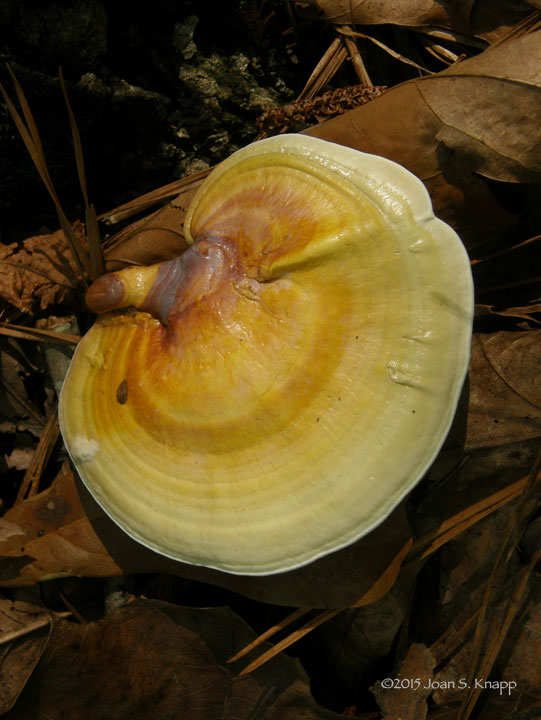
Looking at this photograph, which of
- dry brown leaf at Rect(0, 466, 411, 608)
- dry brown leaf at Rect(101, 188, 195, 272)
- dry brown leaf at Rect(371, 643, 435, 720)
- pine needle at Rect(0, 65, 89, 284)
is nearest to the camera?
pine needle at Rect(0, 65, 89, 284)

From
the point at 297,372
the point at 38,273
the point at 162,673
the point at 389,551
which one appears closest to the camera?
the point at 297,372

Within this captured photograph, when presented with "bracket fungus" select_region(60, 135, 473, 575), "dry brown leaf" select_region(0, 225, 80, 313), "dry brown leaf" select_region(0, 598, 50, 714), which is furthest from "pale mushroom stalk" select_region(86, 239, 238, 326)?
"dry brown leaf" select_region(0, 598, 50, 714)

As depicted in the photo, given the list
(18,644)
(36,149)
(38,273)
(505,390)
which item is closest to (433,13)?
(505,390)

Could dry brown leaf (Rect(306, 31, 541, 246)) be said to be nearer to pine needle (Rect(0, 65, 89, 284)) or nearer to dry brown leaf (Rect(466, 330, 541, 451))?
dry brown leaf (Rect(466, 330, 541, 451))

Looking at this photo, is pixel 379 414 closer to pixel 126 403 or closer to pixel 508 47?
pixel 126 403

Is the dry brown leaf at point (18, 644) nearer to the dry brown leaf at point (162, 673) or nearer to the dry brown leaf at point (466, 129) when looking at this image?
the dry brown leaf at point (162, 673)

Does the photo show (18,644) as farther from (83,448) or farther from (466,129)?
(466,129)

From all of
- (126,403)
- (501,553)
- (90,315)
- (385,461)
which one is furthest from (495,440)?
(90,315)
